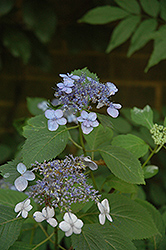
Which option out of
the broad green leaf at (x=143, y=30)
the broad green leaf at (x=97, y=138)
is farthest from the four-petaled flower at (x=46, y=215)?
the broad green leaf at (x=143, y=30)

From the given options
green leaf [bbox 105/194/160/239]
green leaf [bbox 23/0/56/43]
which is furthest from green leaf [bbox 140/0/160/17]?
green leaf [bbox 105/194/160/239]

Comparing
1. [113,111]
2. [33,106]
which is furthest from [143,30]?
[113,111]

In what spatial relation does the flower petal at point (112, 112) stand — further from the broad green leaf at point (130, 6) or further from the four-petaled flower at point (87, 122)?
the broad green leaf at point (130, 6)

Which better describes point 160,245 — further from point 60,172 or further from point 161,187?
point 161,187

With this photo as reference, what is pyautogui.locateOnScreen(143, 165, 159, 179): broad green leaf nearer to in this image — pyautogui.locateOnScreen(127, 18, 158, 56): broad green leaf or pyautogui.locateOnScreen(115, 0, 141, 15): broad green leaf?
pyautogui.locateOnScreen(127, 18, 158, 56): broad green leaf

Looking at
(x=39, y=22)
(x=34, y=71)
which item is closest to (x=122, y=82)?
(x=34, y=71)

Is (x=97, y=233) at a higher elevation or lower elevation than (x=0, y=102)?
higher

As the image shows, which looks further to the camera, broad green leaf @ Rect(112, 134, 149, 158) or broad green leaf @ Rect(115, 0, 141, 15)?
broad green leaf @ Rect(115, 0, 141, 15)
